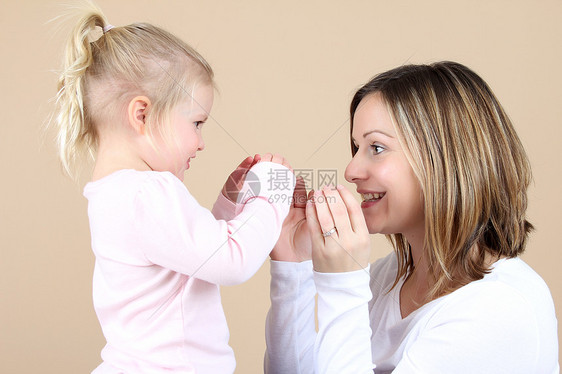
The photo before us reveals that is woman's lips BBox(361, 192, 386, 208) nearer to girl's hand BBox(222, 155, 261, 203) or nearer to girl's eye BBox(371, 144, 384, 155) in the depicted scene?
girl's eye BBox(371, 144, 384, 155)

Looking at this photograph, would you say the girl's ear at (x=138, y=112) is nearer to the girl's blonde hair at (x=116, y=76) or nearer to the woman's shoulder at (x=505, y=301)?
the girl's blonde hair at (x=116, y=76)

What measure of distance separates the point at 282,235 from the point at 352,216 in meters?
0.33

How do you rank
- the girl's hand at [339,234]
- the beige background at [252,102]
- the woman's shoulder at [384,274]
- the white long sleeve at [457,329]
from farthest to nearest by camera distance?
the beige background at [252,102] < the woman's shoulder at [384,274] < the girl's hand at [339,234] < the white long sleeve at [457,329]

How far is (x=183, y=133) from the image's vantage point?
1393mm

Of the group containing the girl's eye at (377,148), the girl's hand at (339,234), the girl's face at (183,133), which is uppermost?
the girl's face at (183,133)

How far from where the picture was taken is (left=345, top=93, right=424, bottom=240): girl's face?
54.4 inches

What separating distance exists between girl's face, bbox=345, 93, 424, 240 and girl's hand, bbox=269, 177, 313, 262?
192 millimetres

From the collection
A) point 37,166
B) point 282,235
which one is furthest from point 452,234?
point 37,166

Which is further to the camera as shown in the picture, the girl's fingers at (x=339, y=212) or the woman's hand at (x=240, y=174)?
the woman's hand at (x=240, y=174)

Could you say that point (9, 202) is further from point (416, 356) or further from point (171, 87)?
point (416, 356)

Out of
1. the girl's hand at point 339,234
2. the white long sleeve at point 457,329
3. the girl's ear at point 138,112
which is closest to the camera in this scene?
the white long sleeve at point 457,329

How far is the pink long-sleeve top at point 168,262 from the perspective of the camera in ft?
4.04

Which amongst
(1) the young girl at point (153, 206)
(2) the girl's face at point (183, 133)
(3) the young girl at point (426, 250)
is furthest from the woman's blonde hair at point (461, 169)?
(2) the girl's face at point (183, 133)

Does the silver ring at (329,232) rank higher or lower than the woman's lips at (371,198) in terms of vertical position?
lower
